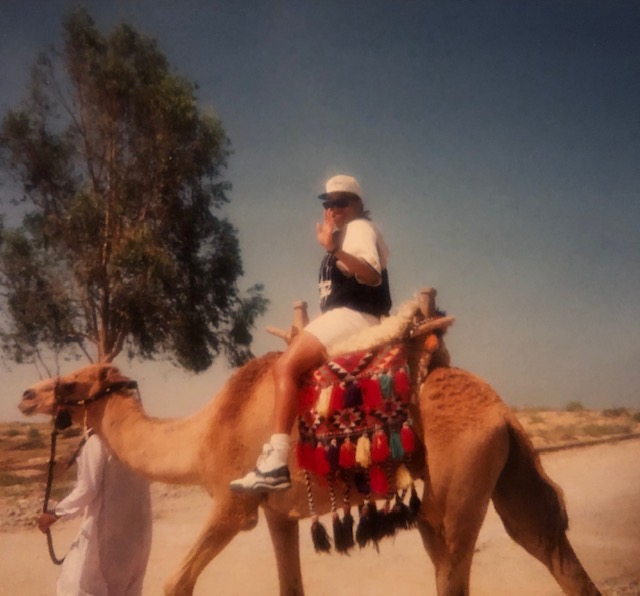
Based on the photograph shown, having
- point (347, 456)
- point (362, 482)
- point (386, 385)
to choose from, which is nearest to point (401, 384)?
point (386, 385)

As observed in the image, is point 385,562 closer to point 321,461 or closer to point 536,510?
point 536,510

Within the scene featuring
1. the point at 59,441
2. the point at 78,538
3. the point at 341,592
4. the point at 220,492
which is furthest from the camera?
the point at 59,441

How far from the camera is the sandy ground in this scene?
6578 millimetres

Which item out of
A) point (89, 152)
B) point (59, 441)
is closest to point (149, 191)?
point (89, 152)

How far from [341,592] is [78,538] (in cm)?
302

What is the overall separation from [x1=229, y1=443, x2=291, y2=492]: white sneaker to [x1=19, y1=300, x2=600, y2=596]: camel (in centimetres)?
35

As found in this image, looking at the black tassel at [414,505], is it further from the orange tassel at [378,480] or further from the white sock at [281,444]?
the white sock at [281,444]

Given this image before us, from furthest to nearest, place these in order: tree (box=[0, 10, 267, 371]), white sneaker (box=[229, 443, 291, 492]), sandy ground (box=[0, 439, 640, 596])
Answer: tree (box=[0, 10, 267, 371])
sandy ground (box=[0, 439, 640, 596])
white sneaker (box=[229, 443, 291, 492])

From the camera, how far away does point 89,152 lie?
1409 cm

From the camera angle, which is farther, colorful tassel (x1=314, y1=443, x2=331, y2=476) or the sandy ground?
the sandy ground

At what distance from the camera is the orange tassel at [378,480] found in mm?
3738

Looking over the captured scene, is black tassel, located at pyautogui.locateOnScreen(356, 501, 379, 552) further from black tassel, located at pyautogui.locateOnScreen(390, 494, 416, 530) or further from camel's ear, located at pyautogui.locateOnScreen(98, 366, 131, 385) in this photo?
camel's ear, located at pyautogui.locateOnScreen(98, 366, 131, 385)

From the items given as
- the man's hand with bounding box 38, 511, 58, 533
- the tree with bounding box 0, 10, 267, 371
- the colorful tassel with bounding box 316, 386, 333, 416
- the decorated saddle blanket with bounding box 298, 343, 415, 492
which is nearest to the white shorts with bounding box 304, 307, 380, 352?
the decorated saddle blanket with bounding box 298, 343, 415, 492

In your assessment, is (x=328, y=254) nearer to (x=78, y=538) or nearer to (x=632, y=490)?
(x=78, y=538)
